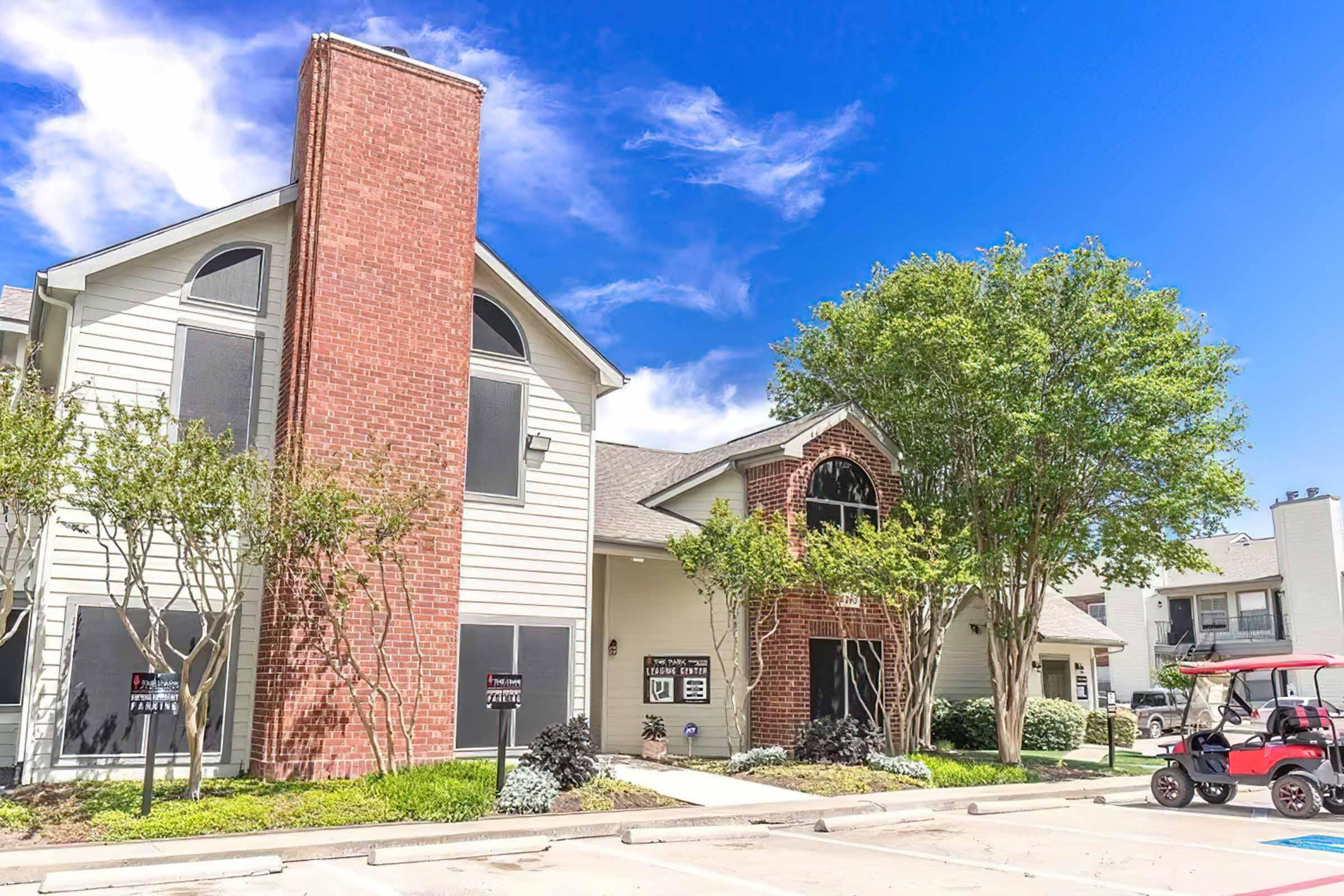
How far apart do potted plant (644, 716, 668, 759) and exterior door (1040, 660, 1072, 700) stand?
569 inches

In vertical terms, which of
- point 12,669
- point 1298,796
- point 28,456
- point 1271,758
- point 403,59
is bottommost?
point 1298,796

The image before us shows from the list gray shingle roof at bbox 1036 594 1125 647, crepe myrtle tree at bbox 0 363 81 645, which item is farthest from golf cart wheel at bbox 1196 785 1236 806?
crepe myrtle tree at bbox 0 363 81 645

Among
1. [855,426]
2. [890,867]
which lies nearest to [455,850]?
[890,867]

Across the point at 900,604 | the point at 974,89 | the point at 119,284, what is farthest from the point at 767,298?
the point at 119,284

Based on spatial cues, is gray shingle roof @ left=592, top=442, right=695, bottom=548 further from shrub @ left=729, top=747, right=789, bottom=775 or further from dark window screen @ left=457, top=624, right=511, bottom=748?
shrub @ left=729, top=747, right=789, bottom=775

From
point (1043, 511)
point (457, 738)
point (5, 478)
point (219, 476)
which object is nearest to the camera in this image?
point (5, 478)

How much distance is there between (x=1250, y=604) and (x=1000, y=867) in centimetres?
4425

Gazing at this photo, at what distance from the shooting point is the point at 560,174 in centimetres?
1875

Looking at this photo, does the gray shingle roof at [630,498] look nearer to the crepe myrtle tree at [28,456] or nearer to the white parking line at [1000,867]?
the white parking line at [1000,867]

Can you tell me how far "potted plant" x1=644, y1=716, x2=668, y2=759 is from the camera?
18.3 meters

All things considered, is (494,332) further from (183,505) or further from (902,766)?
(902,766)

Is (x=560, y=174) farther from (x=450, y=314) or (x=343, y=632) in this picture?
(x=343, y=632)

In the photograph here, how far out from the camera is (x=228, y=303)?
1459cm

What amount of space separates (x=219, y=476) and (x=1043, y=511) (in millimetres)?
14199
